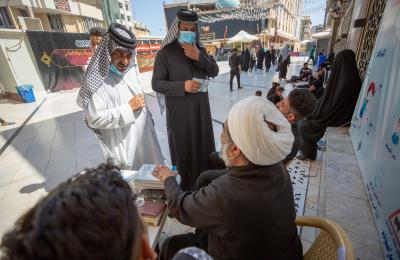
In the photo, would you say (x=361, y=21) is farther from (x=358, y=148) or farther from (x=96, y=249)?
(x=96, y=249)

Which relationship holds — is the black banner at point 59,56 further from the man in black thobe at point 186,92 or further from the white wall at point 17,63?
the man in black thobe at point 186,92

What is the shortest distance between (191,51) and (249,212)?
1.58m

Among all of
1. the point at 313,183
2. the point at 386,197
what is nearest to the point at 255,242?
the point at 386,197

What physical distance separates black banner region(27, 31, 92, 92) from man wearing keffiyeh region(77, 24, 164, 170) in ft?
32.0

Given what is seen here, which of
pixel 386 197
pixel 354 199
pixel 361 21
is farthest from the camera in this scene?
pixel 361 21

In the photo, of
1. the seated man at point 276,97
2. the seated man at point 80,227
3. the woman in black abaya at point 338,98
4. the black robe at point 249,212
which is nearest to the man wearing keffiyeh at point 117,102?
the black robe at point 249,212

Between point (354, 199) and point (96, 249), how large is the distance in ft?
8.23

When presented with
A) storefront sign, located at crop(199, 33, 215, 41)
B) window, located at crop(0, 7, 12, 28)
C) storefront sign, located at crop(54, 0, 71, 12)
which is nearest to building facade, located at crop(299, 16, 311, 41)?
storefront sign, located at crop(199, 33, 215, 41)

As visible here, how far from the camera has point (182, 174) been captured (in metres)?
2.40

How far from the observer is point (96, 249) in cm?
37

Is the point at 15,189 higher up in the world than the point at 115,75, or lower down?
lower down

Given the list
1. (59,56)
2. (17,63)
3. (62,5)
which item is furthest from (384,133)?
(62,5)

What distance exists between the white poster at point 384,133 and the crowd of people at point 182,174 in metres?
0.73

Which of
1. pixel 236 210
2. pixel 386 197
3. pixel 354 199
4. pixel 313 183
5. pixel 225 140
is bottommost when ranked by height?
pixel 313 183
